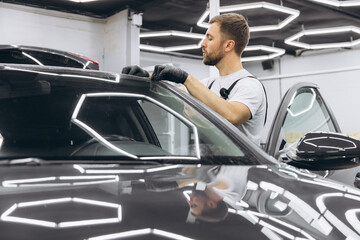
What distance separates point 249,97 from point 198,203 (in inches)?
49.0

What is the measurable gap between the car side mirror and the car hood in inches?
9.0

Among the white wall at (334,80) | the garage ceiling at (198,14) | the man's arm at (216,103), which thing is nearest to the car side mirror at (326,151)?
the man's arm at (216,103)

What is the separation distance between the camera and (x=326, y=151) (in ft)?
4.30

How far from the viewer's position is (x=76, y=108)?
1317mm

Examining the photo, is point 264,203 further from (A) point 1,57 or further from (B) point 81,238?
(A) point 1,57

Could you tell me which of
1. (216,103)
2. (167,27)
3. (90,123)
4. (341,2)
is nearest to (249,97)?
(216,103)

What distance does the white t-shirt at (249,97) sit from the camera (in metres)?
2.00

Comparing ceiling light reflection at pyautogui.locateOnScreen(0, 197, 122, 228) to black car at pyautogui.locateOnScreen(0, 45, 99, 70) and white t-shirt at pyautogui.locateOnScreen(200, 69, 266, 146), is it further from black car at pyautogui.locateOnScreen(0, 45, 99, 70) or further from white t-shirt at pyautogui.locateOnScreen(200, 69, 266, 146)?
black car at pyautogui.locateOnScreen(0, 45, 99, 70)

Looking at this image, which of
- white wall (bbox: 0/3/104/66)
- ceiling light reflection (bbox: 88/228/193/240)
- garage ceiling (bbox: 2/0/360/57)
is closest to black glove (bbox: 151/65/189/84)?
ceiling light reflection (bbox: 88/228/193/240)

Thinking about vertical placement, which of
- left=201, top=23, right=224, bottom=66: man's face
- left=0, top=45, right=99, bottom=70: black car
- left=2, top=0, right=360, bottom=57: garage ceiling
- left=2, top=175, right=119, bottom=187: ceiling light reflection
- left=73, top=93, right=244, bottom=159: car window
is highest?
left=2, top=0, right=360, bottom=57: garage ceiling

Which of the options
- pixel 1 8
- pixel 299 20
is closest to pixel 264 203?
pixel 1 8

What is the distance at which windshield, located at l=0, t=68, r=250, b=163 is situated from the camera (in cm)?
112

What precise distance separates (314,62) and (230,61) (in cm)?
1168

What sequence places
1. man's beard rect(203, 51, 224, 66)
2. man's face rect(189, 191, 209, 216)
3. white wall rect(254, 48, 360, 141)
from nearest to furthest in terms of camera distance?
man's face rect(189, 191, 209, 216) → man's beard rect(203, 51, 224, 66) → white wall rect(254, 48, 360, 141)
